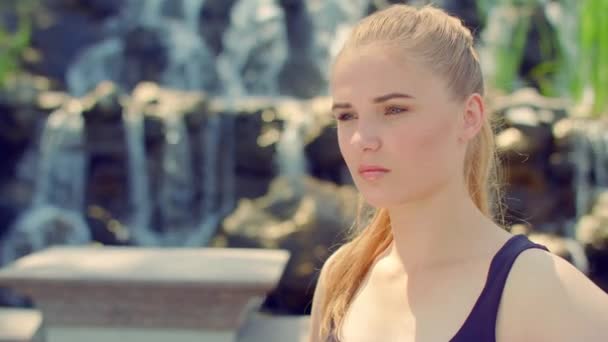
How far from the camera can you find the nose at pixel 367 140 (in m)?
1.07

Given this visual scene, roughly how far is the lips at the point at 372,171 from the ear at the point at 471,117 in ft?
0.47

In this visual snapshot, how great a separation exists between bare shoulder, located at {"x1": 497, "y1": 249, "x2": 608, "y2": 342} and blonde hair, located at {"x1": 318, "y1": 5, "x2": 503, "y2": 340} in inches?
10.6

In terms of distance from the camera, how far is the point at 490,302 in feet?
3.35

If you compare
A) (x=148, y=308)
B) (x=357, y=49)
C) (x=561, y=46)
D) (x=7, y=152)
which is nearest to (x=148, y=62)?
(x=7, y=152)

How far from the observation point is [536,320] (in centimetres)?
95

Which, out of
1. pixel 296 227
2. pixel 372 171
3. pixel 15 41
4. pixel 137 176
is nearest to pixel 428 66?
pixel 372 171

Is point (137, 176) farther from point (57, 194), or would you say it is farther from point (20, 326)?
point (20, 326)

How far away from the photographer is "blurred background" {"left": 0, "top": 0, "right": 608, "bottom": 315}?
252 inches

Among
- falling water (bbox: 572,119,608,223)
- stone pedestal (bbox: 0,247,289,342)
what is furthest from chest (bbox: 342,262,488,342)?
falling water (bbox: 572,119,608,223)

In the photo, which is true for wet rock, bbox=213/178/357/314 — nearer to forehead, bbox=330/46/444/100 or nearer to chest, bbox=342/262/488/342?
chest, bbox=342/262/488/342

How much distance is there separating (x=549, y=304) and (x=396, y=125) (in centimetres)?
34

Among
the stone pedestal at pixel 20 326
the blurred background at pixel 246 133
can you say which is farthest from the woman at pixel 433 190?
the blurred background at pixel 246 133

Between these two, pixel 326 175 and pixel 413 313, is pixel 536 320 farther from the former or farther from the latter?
pixel 326 175

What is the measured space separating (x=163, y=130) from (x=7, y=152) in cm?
259
